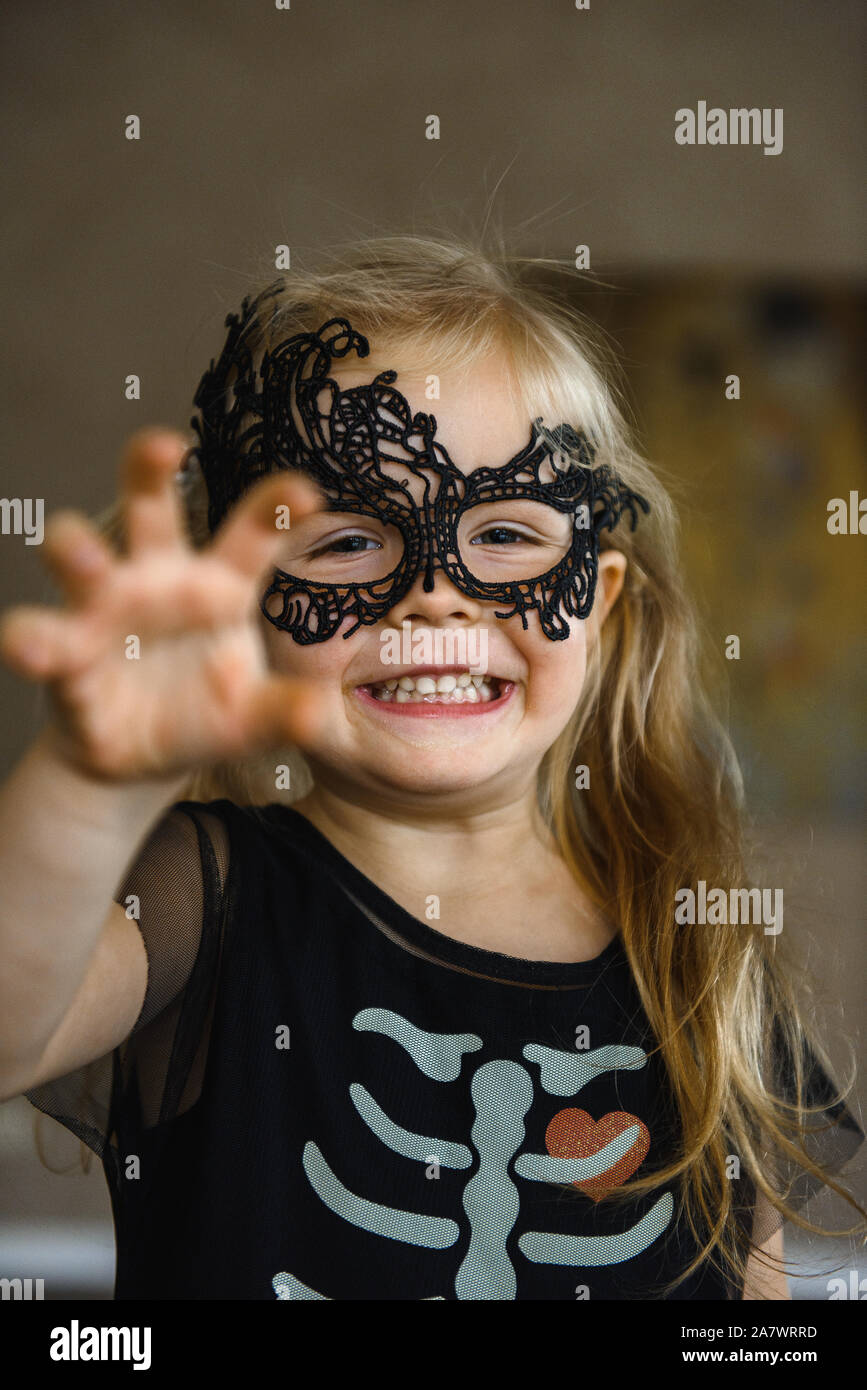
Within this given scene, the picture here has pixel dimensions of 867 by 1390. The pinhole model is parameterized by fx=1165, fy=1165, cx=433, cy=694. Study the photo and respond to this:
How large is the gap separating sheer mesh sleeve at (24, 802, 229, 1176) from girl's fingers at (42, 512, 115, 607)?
323mm

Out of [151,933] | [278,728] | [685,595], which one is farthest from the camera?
[685,595]

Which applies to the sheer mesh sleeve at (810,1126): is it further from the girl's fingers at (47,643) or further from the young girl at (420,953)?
the girl's fingers at (47,643)

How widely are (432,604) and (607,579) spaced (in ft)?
0.65

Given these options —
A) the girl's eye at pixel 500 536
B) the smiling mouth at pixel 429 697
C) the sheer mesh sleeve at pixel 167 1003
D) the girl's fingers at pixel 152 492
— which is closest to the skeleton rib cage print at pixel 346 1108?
the sheer mesh sleeve at pixel 167 1003

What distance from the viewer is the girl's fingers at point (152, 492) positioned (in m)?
0.36

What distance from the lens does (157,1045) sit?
0.69 meters

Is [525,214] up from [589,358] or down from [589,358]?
up

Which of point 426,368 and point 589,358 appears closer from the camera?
point 426,368

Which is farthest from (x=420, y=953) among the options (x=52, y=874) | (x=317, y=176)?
(x=317, y=176)

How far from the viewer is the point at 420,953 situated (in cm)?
73
